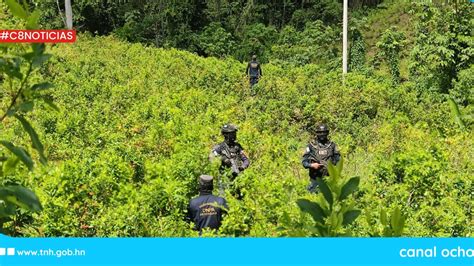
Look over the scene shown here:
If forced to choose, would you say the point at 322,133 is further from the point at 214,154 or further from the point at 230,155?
the point at 214,154

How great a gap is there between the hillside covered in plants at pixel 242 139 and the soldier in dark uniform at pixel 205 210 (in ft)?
0.50

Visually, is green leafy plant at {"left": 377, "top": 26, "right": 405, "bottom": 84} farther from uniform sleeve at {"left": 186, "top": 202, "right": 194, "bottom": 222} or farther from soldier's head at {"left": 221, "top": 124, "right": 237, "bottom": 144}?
uniform sleeve at {"left": 186, "top": 202, "right": 194, "bottom": 222}

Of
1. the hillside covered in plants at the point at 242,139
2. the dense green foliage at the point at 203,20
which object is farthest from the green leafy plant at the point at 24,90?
the dense green foliage at the point at 203,20

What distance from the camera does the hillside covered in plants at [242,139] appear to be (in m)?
5.52

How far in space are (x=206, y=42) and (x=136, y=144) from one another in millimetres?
22026

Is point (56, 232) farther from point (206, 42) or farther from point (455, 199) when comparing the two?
point (206, 42)

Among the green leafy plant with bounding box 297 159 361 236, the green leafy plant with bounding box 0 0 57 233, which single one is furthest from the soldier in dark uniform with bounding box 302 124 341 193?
the green leafy plant with bounding box 0 0 57 233

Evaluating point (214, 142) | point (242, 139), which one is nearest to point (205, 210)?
point (214, 142)

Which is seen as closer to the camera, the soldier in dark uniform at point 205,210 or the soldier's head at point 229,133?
the soldier in dark uniform at point 205,210

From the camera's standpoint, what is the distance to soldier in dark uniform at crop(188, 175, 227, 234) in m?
5.80

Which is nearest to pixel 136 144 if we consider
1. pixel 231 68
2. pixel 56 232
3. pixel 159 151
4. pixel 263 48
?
pixel 159 151

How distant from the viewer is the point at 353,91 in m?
16.6

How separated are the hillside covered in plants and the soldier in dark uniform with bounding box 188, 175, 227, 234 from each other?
0.15m

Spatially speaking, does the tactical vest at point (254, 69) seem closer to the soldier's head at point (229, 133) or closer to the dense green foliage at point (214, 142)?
the dense green foliage at point (214, 142)
